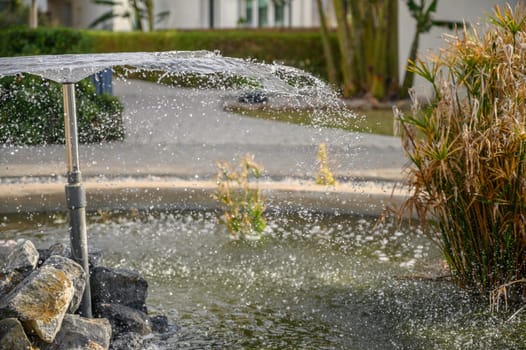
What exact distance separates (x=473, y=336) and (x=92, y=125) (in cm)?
785

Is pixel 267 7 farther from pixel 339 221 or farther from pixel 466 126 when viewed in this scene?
pixel 466 126

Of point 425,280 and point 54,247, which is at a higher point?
point 54,247

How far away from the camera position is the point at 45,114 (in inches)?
459

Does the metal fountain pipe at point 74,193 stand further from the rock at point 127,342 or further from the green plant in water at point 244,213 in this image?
the green plant in water at point 244,213

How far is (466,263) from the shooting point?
17.3 ft

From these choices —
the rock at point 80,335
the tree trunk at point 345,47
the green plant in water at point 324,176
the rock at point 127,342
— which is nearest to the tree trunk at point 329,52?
the tree trunk at point 345,47

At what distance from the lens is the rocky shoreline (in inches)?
161

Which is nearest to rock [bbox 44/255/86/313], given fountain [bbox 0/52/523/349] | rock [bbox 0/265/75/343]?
rock [bbox 0/265/75/343]

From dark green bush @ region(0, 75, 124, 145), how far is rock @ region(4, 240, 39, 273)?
630cm

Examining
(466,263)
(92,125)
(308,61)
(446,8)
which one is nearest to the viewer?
(466,263)

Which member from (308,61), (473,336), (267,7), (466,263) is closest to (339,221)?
(466,263)

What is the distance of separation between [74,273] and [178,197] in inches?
141

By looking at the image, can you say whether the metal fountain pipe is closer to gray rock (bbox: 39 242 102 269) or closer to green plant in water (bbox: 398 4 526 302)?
gray rock (bbox: 39 242 102 269)

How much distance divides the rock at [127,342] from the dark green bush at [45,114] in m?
6.56
